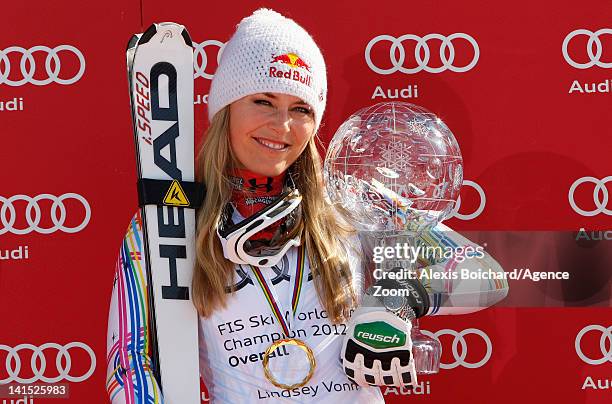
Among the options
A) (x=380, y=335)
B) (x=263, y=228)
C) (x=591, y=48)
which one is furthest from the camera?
(x=591, y=48)

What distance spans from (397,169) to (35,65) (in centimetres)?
139

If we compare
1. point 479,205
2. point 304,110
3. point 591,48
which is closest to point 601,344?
point 479,205

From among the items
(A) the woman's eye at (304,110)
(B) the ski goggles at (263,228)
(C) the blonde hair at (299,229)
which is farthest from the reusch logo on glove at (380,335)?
(A) the woman's eye at (304,110)

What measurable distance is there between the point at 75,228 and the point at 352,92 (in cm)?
96

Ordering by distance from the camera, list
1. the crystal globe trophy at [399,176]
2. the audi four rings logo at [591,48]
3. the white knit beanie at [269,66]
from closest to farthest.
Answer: the crystal globe trophy at [399,176]
the white knit beanie at [269,66]
the audi four rings logo at [591,48]

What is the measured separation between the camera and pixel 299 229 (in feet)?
7.55

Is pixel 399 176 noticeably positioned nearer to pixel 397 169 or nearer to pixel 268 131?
pixel 397 169

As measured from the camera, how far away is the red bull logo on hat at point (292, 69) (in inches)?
89.4

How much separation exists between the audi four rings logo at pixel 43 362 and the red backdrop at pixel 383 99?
0.02 metres

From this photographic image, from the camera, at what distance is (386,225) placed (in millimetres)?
2170

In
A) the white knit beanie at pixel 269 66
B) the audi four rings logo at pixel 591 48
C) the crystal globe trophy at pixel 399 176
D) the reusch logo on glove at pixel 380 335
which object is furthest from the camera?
the audi four rings logo at pixel 591 48

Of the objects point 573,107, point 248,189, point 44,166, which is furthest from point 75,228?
point 573,107

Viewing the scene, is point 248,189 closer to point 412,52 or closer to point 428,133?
point 428,133

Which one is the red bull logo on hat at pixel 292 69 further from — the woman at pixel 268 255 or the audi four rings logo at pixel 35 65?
the audi four rings logo at pixel 35 65
